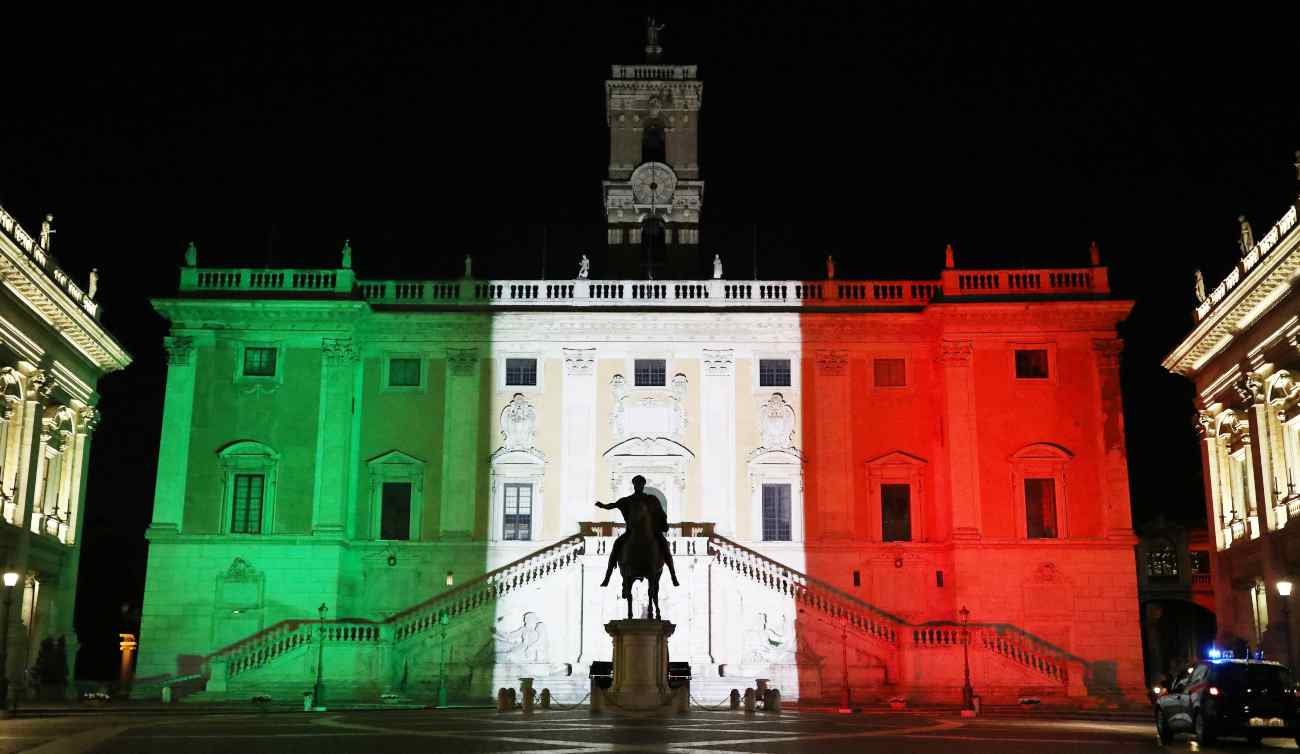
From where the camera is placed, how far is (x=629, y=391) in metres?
47.3

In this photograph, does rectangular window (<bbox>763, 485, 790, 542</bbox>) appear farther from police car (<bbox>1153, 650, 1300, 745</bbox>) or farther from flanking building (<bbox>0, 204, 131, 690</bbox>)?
police car (<bbox>1153, 650, 1300, 745</bbox>)

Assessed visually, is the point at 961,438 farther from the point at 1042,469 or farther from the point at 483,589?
the point at 483,589

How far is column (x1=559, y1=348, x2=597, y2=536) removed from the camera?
152ft

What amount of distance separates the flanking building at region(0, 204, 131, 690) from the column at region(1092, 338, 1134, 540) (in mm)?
33575

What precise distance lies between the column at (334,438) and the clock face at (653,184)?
15.6 metres

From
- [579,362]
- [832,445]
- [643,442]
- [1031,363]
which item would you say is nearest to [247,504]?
[579,362]

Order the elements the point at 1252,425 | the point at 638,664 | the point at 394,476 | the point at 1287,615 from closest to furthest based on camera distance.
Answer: the point at 638,664 → the point at 1287,615 → the point at 1252,425 → the point at 394,476

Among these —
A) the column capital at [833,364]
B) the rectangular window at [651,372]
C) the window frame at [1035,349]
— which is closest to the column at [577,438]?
the rectangular window at [651,372]

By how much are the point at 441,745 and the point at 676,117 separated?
4355 centimetres

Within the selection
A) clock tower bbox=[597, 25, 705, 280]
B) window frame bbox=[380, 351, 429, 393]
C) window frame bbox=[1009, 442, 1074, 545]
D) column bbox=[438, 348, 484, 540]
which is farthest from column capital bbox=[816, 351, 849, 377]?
window frame bbox=[380, 351, 429, 393]

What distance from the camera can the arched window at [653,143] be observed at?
58.2 metres

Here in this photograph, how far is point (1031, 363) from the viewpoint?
153ft

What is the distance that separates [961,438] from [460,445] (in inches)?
670

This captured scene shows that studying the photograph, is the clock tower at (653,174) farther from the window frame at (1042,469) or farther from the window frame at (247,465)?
the window frame at (247,465)
